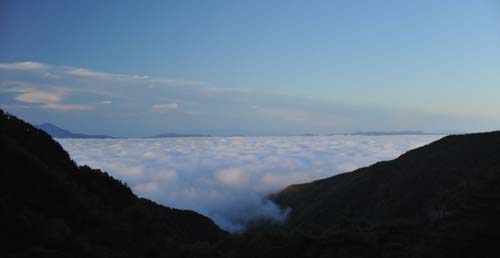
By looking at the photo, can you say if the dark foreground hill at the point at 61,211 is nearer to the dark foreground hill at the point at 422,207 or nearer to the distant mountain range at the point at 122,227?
the distant mountain range at the point at 122,227

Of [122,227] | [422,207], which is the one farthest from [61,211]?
[422,207]

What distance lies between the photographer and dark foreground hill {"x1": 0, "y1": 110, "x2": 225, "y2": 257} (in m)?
14.9

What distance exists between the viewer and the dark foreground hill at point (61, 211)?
48.9ft

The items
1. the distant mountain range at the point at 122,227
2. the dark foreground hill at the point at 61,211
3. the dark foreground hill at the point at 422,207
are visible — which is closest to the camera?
the dark foreground hill at the point at 61,211

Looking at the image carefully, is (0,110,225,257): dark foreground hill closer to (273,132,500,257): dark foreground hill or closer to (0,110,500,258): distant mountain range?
(0,110,500,258): distant mountain range

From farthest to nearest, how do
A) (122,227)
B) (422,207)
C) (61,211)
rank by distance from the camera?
(422,207)
(122,227)
(61,211)

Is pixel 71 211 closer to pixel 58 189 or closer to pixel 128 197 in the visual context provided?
pixel 58 189

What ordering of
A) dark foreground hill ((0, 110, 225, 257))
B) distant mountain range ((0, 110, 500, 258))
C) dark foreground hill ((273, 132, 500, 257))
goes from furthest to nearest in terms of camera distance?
dark foreground hill ((273, 132, 500, 257)) < distant mountain range ((0, 110, 500, 258)) < dark foreground hill ((0, 110, 225, 257))

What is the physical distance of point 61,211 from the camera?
60.1ft

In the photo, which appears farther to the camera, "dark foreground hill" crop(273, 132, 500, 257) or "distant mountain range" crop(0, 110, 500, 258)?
"dark foreground hill" crop(273, 132, 500, 257)

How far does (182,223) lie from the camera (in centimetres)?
4422

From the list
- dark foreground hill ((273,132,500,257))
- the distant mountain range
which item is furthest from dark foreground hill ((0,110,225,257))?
dark foreground hill ((273,132,500,257))

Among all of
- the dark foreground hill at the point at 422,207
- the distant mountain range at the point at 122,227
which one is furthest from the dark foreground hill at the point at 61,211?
the dark foreground hill at the point at 422,207

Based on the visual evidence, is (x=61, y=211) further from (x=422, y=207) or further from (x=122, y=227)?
(x=422, y=207)
